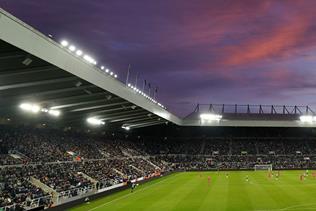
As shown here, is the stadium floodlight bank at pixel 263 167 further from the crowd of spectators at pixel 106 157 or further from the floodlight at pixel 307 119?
the floodlight at pixel 307 119

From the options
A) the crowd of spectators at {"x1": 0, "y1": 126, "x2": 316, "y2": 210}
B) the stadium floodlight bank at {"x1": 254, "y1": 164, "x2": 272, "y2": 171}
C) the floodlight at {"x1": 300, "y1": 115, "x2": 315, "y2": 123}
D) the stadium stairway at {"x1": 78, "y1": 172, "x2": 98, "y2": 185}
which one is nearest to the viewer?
the crowd of spectators at {"x1": 0, "y1": 126, "x2": 316, "y2": 210}

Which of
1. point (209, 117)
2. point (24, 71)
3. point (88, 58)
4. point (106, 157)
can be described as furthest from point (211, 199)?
point (209, 117)

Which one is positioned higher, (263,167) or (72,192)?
(263,167)

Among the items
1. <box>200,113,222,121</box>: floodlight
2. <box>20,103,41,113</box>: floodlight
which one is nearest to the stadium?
<box>20,103,41,113</box>: floodlight

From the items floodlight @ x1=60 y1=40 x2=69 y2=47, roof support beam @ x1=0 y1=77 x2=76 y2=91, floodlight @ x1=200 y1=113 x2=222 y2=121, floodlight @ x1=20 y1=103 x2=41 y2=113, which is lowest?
floodlight @ x1=20 y1=103 x2=41 y2=113

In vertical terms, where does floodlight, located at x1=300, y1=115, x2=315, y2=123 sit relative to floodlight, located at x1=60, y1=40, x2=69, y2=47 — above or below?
above

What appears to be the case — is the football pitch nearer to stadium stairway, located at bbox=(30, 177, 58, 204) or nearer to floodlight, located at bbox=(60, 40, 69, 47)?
stadium stairway, located at bbox=(30, 177, 58, 204)

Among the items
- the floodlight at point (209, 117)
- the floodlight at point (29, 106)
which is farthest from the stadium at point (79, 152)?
the floodlight at point (209, 117)

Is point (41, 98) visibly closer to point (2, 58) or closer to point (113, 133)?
point (2, 58)

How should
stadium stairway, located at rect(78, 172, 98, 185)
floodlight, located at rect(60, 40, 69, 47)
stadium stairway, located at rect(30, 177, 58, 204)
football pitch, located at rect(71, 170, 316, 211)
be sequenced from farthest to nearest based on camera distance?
stadium stairway, located at rect(78, 172, 98, 185) → stadium stairway, located at rect(30, 177, 58, 204) → football pitch, located at rect(71, 170, 316, 211) → floodlight, located at rect(60, 40, 69, 47)

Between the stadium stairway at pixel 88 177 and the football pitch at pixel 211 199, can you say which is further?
the stadium stairway at pixel 88 177

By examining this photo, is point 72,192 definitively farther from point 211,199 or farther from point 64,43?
point 64,43

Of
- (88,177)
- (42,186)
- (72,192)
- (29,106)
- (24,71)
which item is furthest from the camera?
(88,177)

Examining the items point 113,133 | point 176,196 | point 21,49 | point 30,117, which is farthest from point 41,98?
point 113,133
